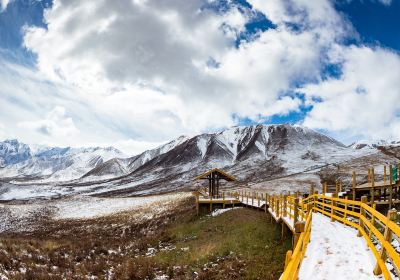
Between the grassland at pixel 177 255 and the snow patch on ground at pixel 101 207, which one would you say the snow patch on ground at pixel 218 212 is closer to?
the grassland at pixel 177 255

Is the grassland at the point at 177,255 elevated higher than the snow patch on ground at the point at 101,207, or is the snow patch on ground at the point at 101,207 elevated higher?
the grassland at the point at 177,255

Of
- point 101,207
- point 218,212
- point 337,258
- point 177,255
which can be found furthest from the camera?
point 101,207

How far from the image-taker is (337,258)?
10336mm

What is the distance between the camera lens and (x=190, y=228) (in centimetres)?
3005

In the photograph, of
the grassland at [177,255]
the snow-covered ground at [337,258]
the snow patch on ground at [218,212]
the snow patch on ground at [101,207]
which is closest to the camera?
the snow-covered ground at [337,258]

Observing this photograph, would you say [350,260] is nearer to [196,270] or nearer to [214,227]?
[196,270]

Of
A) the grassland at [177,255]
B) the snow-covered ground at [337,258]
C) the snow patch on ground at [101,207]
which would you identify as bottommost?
the snow patch on ground at [101,207]

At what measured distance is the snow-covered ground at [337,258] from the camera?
8.87 metres

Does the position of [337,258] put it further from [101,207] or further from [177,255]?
[101,207]

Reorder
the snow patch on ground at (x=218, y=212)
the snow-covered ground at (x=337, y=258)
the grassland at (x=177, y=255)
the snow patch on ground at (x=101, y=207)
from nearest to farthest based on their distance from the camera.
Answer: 1. the snow-covered ground at (x=337, y=258)
2. the grassland at (x=177, y=255)
3. the snow patch on ground at (x=218, y=212)
4. the snow patch on ground at (x=101, y=207)

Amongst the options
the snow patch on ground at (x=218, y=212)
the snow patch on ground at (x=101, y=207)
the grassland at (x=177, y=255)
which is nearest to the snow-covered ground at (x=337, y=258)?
the grassland at (x=177, y=255)

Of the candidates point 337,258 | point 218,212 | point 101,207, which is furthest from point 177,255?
point 101,207

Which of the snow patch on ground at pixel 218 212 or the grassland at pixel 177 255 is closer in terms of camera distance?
the grassland at pixel 177 255

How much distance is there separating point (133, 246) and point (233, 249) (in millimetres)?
10622
